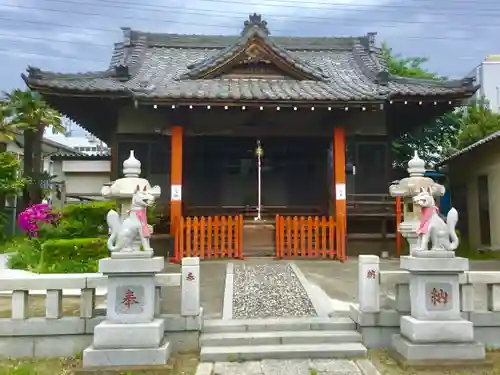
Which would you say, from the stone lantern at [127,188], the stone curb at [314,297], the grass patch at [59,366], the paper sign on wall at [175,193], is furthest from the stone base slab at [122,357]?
the paper sign on wall at [175,193]

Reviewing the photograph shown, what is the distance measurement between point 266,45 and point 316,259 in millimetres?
6821

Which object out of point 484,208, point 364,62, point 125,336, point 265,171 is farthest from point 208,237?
point 484,208

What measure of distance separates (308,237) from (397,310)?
18.2 feet

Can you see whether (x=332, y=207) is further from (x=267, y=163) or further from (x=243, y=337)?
(x=243, y=337)

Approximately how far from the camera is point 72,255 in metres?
9.78

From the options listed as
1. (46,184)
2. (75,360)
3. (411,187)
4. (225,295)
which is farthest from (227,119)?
(46,184)

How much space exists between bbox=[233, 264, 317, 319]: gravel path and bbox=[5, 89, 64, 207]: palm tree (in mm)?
13754

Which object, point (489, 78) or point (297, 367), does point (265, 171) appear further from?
point (489, 78)

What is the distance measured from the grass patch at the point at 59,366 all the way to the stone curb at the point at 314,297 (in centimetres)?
206

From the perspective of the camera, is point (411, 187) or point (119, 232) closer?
point (119, 232)

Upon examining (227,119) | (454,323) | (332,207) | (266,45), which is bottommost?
(454,323)

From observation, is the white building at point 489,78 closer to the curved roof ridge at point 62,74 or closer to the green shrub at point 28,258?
the curved roof ridge at point 62,74

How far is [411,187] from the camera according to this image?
6613mm

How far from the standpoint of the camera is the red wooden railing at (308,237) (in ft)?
38.4
